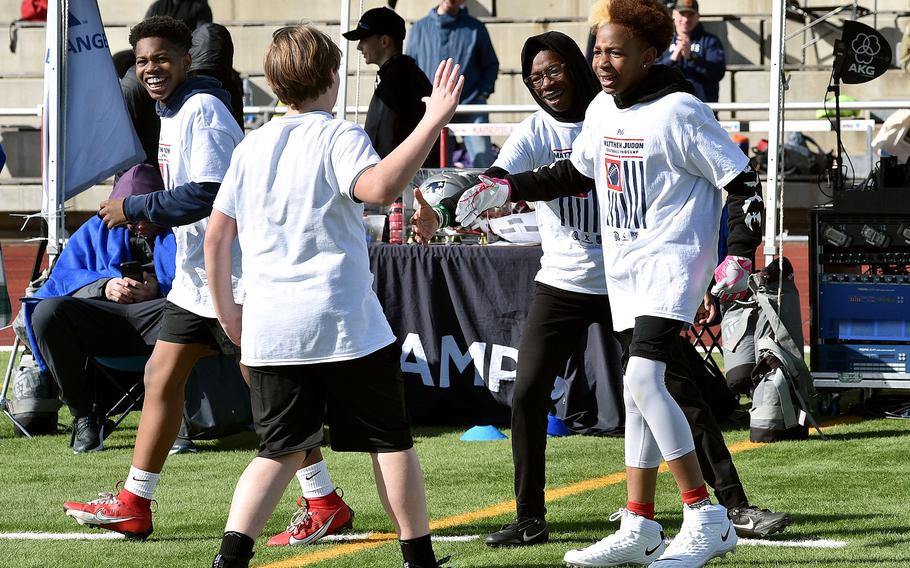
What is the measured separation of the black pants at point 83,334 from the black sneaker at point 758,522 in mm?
3456

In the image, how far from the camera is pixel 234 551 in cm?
415

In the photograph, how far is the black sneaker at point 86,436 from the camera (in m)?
7.34

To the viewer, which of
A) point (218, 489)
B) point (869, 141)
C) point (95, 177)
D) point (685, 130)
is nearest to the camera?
point (685, 130)

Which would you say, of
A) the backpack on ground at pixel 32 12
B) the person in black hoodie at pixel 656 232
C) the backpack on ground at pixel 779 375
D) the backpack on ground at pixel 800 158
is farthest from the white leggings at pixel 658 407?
the backpack on ground at pixel 32 12

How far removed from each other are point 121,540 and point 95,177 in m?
3.32

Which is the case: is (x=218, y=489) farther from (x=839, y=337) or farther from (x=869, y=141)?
(x=869, y=141)

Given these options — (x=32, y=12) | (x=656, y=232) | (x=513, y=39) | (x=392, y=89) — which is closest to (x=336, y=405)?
(x=656, y=232)

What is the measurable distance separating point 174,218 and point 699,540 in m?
2.07

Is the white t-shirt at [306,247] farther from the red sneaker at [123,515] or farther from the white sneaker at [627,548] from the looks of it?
the red sneaker at [123,515]

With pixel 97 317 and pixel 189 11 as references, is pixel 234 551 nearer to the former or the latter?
pixel 97 317

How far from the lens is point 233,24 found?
63.3 feet

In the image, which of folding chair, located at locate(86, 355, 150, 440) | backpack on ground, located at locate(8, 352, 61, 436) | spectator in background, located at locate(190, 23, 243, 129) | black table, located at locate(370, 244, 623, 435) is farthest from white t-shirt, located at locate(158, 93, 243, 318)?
spectator in background, located at locate(190, 23, 243, 129)

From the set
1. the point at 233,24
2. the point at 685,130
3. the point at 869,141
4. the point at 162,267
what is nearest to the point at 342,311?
the point at 685,130

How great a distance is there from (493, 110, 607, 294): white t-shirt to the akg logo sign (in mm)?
3127
